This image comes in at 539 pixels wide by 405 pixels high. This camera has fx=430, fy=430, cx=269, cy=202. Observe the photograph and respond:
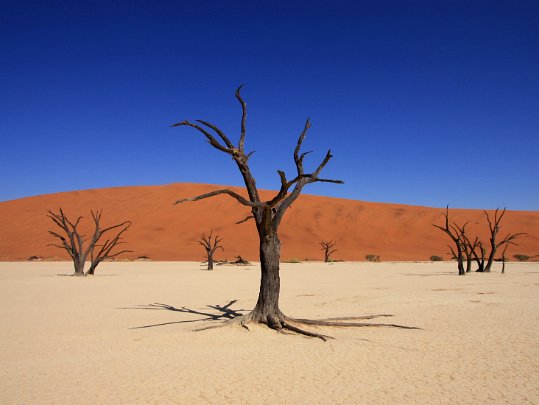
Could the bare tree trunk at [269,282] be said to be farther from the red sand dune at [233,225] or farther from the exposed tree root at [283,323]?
the red sand dune at [233,225]

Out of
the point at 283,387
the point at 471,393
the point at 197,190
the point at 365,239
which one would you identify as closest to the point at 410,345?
the point at 471,393

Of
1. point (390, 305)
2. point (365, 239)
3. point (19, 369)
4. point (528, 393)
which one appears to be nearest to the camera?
point (528, 393)

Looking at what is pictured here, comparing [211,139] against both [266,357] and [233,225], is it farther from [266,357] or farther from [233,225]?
[233,225]

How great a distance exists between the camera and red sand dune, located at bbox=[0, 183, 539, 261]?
41.0 metres

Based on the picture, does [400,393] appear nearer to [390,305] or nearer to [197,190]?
[390,305]

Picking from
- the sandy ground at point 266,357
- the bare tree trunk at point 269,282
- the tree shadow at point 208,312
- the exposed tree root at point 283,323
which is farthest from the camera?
the tree shadow at point 208,312

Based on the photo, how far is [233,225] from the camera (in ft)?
168

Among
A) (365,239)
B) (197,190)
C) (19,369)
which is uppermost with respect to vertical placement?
(197,190)

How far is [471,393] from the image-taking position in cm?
382

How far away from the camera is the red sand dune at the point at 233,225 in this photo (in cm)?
4100

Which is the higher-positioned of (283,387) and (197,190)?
(197,190)

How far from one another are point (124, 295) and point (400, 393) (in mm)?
9717

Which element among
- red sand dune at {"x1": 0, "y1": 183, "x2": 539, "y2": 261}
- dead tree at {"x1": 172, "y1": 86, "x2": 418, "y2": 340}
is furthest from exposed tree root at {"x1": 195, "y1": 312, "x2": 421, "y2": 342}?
red sand dune at {"x1": 0, "y1": 183, "x2": 539, "y2": 261}

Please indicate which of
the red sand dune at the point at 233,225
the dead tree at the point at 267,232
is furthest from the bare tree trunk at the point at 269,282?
the red sand dune at the point at 233,225
